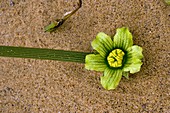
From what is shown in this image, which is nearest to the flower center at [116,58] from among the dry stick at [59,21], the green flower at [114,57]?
the green flower at [114,57]

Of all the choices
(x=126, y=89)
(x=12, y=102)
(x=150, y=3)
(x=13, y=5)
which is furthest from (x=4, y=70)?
(x=150, y=3)

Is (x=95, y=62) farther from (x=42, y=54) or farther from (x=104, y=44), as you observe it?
(x=42, y=54)

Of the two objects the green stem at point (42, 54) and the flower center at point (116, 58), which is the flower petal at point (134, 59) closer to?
the flower center at point (116, 58)

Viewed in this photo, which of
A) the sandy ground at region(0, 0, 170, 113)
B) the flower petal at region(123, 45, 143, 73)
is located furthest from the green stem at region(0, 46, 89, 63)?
the flower petal at region(123, 45, 143, 73)

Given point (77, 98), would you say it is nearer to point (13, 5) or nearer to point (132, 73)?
point (132, 73)

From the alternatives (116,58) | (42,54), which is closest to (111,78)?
(116,58)

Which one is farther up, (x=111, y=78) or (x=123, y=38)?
(x=123, y=38)
